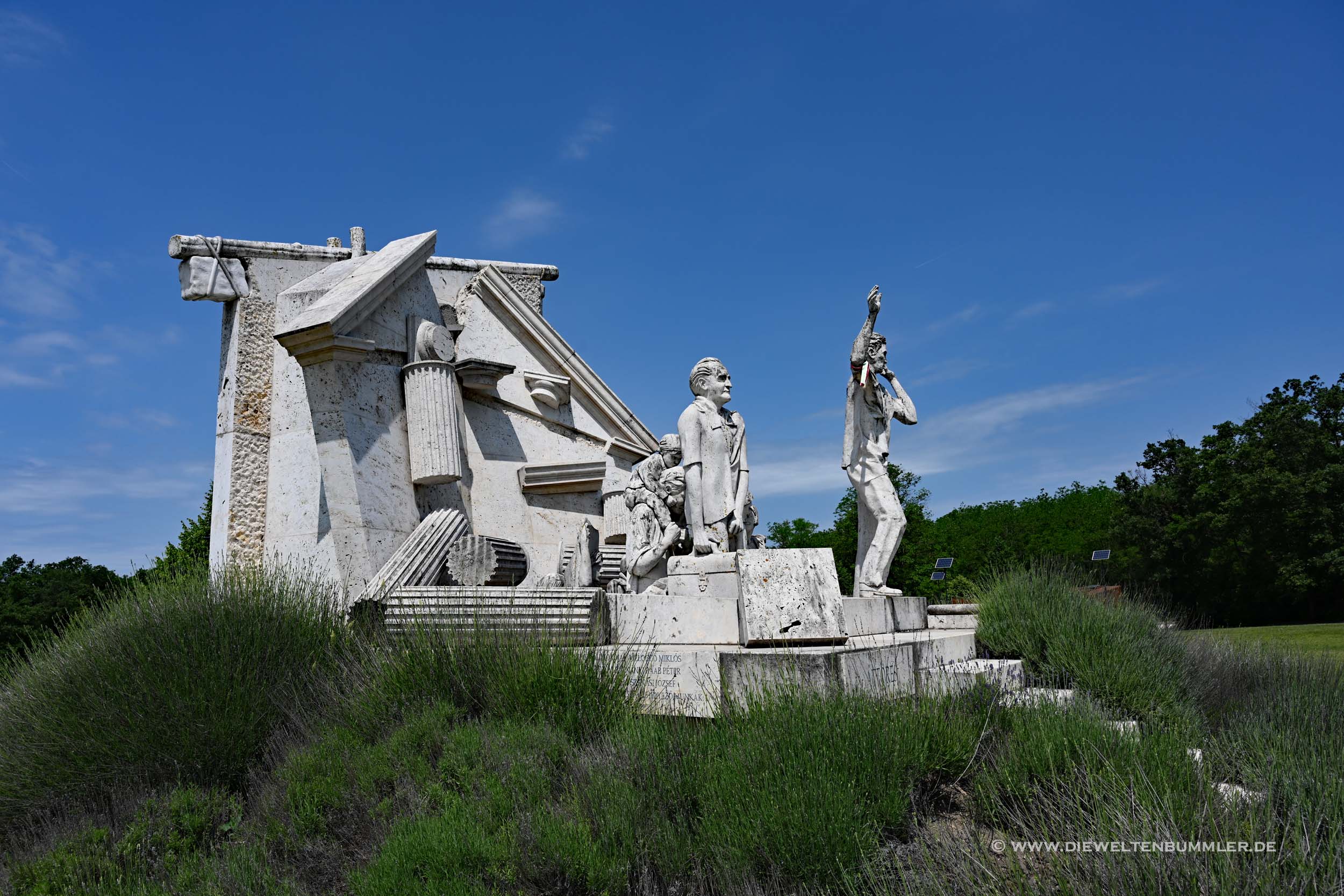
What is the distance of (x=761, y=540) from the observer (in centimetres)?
889

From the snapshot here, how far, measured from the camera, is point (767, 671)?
5.04 m

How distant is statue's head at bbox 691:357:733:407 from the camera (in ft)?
26.9

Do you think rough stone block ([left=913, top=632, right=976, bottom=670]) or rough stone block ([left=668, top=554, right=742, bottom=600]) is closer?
rough stone block ([left=913, top=632, right=976, bottom=670])

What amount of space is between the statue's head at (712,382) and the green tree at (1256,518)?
21639 millimetres

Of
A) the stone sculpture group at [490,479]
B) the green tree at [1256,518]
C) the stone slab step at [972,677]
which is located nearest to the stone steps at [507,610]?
the stone sculpture group at [490,479]

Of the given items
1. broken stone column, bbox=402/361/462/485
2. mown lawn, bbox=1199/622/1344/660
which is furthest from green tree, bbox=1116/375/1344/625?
broken stone column, bbox=402/361/462/485

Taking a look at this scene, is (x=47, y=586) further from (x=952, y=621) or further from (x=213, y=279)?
(x=952, y=621)

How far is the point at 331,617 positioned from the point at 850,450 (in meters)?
4.84

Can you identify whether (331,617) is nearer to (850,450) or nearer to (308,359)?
(308,359)

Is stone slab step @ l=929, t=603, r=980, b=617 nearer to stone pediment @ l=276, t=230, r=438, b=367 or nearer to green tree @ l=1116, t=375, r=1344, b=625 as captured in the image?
stone pediment @ l=276, t=230, r=438, b=367

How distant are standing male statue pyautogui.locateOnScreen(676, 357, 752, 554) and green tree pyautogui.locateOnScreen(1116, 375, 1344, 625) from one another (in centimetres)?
2147

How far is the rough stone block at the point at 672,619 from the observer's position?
Answer: 635cm

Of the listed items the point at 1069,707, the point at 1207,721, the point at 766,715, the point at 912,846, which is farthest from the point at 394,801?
the point at 1207,721

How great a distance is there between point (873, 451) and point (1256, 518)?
75.7ft
